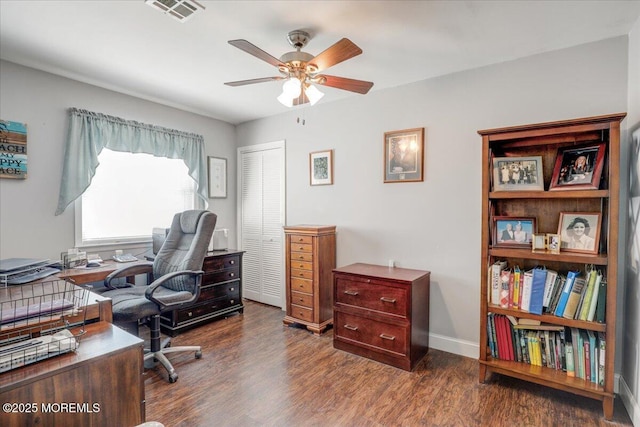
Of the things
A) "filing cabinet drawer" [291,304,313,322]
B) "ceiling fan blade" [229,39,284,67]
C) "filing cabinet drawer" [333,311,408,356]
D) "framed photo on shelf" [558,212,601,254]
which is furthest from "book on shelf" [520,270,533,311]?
"ceiling fan blade" [229,39,284,67]

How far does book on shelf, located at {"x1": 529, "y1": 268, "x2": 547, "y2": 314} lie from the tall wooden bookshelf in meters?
0.05

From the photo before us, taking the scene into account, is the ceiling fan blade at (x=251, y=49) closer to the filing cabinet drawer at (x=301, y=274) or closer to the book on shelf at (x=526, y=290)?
the filing cabinet drawer at (x=301, y=274)

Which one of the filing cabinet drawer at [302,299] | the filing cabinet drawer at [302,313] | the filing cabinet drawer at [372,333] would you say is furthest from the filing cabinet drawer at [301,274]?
the filing cabinet drawer at [372,333]

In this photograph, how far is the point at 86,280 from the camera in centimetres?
255

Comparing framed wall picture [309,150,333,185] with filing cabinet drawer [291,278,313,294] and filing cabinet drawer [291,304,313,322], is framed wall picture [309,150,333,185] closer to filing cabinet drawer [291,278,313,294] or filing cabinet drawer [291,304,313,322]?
filing cabinet drawer [291,278,313,294]

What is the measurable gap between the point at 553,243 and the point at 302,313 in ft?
7.62

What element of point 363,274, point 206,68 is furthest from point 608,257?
point 206,68

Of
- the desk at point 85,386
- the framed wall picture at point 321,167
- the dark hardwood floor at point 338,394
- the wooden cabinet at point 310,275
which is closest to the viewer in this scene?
the desk at point 85,386

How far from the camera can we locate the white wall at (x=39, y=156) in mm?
2629

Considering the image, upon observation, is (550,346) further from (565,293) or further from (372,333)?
(372,333)

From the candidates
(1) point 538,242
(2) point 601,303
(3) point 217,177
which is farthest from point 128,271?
(2) point 601,303

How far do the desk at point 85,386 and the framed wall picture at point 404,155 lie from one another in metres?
2.54

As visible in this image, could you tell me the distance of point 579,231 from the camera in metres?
2.14

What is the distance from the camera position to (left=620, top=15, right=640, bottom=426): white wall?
193 cm
